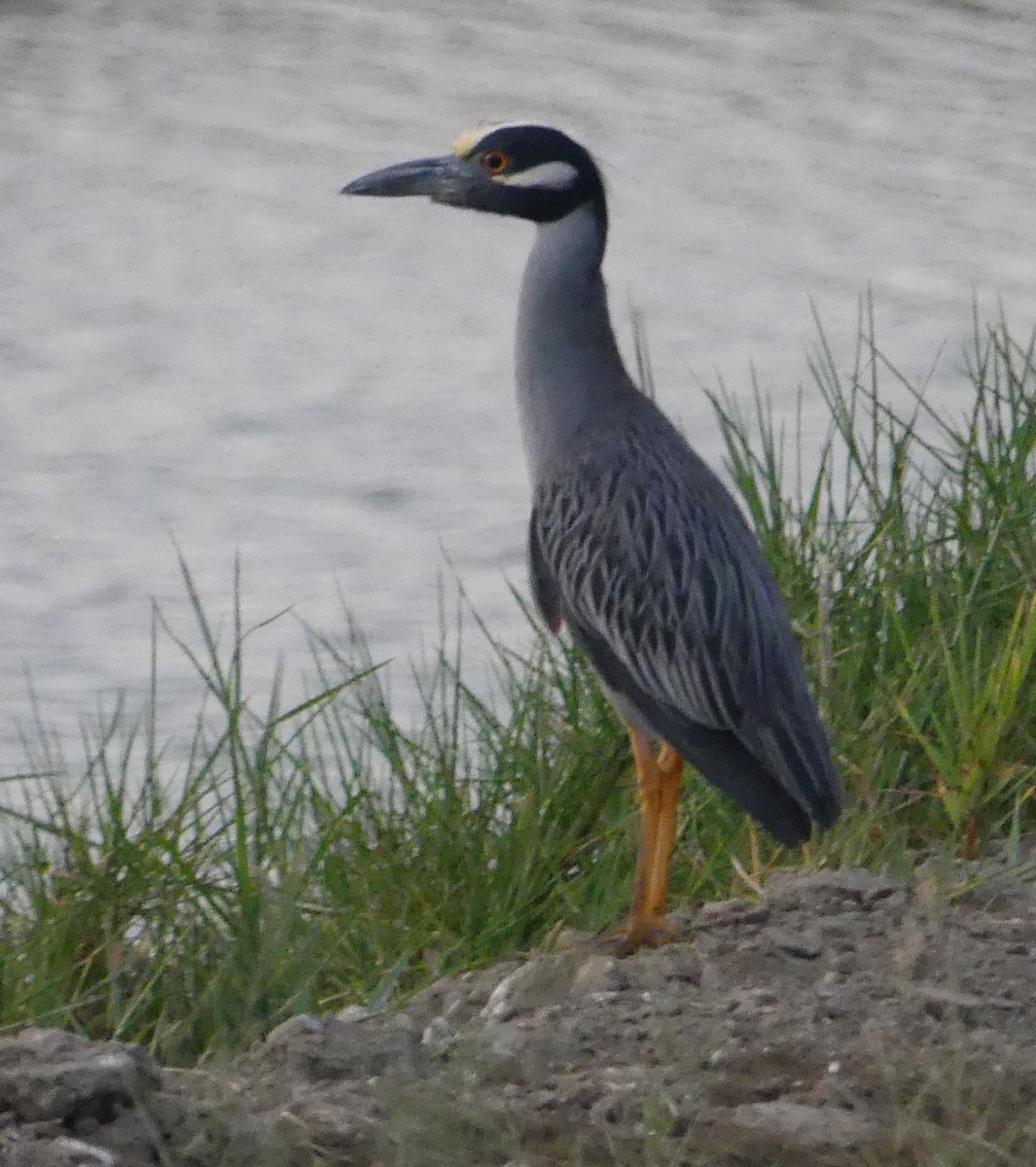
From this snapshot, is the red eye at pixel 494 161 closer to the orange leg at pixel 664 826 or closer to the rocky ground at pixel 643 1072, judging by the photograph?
the orange leg at pixel 664 826

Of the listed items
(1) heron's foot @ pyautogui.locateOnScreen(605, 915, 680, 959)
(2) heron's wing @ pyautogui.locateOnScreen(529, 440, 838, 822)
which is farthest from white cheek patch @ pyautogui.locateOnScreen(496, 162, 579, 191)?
(1) heron's foot @ pyautogui.locateOnScreen(605, 915, 680, 959)

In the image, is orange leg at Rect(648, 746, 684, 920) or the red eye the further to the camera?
the red eye

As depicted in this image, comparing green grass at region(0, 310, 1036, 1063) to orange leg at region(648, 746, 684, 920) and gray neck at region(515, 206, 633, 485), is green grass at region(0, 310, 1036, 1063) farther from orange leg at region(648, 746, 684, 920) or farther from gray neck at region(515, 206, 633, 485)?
gray neck at region(515, 206, 633, 485)

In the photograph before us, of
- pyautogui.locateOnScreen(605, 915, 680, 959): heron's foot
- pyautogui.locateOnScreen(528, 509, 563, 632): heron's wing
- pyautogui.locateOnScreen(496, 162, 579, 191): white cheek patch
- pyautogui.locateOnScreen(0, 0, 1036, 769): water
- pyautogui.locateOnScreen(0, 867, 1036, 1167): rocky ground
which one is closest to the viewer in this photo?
pyautogui.locateOnScreen(0, 867, 1036, 1167): rocky ground

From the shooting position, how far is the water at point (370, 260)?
7934 millimetres

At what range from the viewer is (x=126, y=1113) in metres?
2.77

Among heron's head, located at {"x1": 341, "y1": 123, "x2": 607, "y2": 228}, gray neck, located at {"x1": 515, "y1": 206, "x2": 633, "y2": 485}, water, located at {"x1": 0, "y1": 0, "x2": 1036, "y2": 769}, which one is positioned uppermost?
heron's head, located at {"x1": 341, "y1": 123, "x2": 607, "y2": 228}

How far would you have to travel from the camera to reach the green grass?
388cm

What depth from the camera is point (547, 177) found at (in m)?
4.70

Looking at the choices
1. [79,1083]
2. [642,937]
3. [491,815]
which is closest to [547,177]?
[491,815]

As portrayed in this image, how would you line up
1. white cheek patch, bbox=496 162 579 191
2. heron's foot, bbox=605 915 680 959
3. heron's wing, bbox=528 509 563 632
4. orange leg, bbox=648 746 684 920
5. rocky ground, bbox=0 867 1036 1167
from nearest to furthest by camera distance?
rocky ground, bbox=0 867 1036 1167
heron's foot, bbox=605 915 680 959
orange leg, bbox=648 746 684 920
heron's wing, bbox=528 509 563 632
white cheek patch, bbox=496 162 579 191

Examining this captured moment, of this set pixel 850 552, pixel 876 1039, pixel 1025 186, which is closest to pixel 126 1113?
pixel 876 1039

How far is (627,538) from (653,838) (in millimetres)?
540

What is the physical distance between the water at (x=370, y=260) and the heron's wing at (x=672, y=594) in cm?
241
